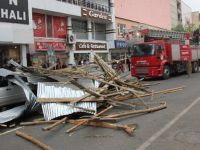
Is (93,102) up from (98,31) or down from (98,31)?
down

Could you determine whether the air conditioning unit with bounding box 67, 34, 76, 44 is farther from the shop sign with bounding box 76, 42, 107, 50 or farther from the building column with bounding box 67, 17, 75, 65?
the shop sign with bounding box 76, 42, 107, 50

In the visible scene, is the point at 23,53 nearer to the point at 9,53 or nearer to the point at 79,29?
the point at 9,53

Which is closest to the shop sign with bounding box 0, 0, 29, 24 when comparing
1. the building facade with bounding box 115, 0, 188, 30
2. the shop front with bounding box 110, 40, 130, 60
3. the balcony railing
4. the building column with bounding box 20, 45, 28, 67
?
the building column with bounding box 20, 45, 28, 67

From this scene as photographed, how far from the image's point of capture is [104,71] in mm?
15766

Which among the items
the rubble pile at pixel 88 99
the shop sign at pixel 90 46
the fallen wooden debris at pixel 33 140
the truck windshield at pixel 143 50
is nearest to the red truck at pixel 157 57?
the truck windshield at pixel 143 50

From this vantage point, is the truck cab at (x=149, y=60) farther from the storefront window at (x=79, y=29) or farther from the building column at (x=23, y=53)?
the storefront window at (x=79, y=29)

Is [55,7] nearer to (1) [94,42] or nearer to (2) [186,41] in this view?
(1) [94,42]

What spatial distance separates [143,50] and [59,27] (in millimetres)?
12298

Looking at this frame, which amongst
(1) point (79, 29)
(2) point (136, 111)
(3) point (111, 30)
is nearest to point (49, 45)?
(1) point (79, 29)

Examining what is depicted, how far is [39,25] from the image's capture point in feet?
111

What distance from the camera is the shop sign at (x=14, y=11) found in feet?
88.4

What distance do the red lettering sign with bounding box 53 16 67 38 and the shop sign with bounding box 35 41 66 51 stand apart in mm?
1020

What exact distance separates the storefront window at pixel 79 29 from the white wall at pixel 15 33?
10.8 m

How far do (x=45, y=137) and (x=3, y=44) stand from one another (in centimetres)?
1991
